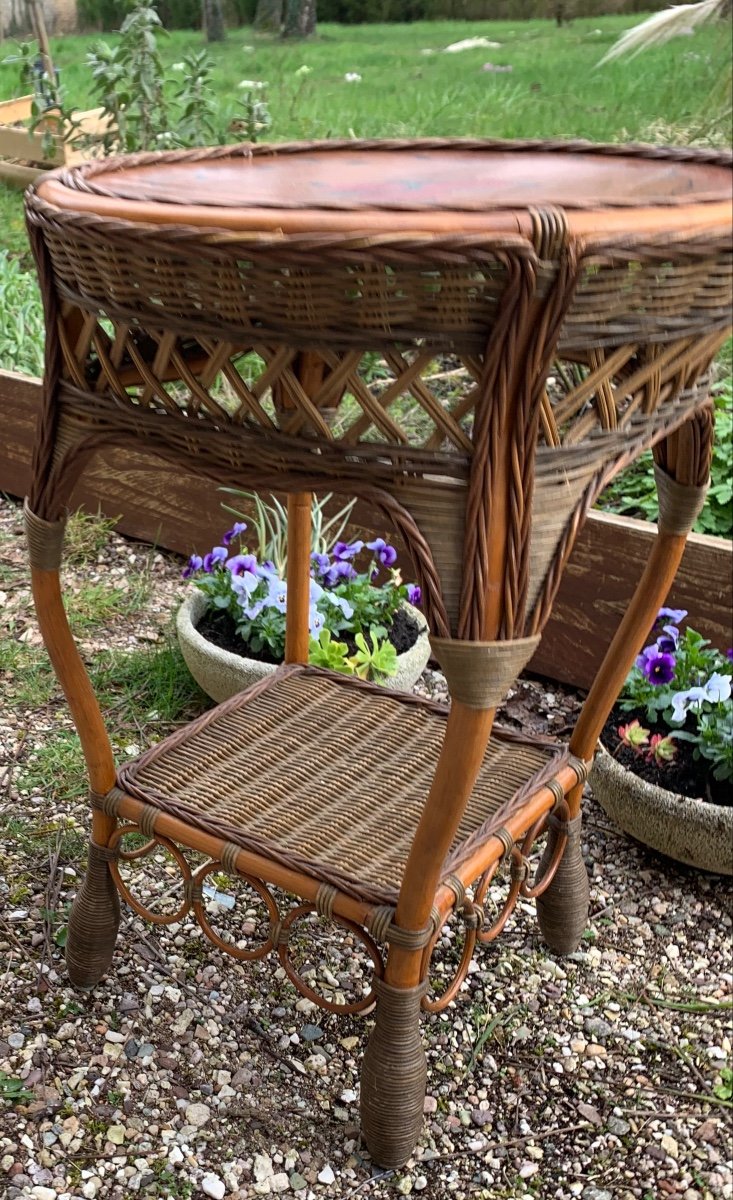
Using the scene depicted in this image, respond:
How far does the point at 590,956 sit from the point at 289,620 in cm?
72

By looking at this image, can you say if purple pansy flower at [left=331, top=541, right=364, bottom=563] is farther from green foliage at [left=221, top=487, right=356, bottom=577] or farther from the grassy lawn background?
the grassy lawn background

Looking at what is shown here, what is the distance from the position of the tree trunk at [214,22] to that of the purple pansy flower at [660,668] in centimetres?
394

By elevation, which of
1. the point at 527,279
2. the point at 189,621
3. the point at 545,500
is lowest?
the point at 189,621

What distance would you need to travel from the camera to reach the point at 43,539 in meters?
1.27

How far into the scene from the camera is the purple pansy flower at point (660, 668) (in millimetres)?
1904

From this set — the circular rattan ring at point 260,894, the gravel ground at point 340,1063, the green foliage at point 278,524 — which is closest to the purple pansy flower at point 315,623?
the green foliage at point 278,524

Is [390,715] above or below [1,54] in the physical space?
below

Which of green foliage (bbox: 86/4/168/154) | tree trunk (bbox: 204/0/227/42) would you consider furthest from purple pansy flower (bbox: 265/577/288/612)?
tree trunk (bbox: 204/0/227/42)

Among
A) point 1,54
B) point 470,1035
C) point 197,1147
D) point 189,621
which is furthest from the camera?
point 1,54

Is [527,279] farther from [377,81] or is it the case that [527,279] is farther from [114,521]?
[377,81]

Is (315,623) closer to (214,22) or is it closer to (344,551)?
(344,551)

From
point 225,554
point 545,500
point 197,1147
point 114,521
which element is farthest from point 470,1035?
point 114,521

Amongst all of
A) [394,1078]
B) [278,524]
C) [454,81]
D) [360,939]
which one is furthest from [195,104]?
[394,1078]

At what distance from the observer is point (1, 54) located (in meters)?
4.52
